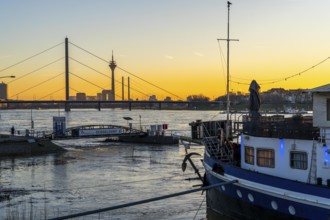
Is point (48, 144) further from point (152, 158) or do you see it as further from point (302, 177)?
point (302, 177)

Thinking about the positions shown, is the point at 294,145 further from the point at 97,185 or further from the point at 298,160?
the point at 97,185

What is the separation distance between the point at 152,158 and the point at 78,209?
2395 centimetres

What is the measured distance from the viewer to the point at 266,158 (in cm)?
1838

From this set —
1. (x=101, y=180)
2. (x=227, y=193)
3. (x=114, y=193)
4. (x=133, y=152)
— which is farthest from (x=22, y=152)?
(x=227, y=193)

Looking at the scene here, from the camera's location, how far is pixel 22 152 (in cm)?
4988

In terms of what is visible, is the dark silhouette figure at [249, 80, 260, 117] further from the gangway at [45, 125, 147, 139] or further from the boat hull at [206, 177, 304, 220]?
the gangway at [45, 125, 147, 139]

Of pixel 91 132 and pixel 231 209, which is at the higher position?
pixel 91 132

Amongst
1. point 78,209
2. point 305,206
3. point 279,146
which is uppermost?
point 279,146

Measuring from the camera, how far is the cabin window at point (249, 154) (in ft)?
62.8

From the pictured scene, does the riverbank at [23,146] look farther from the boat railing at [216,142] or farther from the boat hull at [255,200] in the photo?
the boat hull at [255,200]

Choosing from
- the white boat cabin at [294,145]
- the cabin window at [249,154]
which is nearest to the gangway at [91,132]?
the cabin window at [249,154]

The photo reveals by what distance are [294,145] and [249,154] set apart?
A: 2589 mm

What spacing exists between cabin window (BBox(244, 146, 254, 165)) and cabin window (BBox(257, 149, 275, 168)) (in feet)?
1.43

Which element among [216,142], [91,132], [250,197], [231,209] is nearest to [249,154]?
[250,197]
